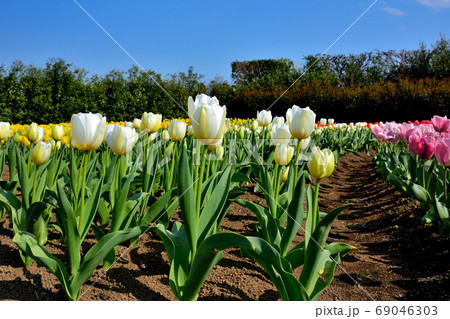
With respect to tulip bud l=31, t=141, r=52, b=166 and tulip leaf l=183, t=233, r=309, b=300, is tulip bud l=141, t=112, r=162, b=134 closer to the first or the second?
tulip bud l=31, t=141, r=52, b=166

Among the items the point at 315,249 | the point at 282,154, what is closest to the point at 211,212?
the point at 315,249

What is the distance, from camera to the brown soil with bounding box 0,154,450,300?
1.80 metres

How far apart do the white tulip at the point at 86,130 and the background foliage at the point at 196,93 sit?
486cm

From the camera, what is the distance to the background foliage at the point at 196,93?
1088 cm

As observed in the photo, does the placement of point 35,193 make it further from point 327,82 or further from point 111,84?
point 327,82

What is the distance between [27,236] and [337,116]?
17755 mm

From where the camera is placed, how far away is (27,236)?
1.66m

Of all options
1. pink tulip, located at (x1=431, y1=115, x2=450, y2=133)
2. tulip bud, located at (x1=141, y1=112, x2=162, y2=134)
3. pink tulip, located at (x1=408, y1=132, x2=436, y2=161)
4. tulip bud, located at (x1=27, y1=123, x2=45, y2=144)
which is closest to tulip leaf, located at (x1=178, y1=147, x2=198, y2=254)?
tulip bud, located at (x1=141, y1=112, x2=162, y2=134)

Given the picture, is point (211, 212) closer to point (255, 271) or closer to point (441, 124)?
point (255, 271)

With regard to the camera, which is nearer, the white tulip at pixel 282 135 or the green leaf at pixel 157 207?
the green leaf at pixel 157 207

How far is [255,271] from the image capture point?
7.15 feet

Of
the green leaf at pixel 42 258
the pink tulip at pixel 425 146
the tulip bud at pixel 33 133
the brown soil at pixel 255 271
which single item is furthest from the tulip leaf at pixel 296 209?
the tulip bud at pixel 33 133

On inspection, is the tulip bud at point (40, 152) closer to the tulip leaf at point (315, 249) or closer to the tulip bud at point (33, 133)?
the tulip bud at point (33, 133)

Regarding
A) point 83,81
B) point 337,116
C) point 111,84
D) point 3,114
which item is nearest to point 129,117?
point 111,84
